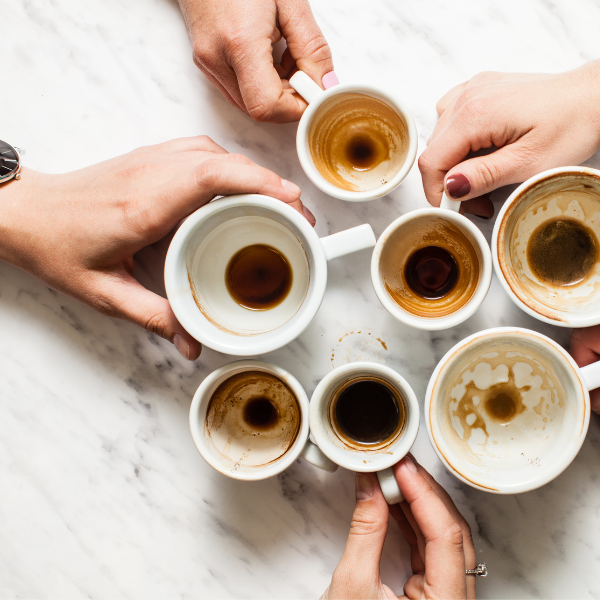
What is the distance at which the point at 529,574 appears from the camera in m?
1.02

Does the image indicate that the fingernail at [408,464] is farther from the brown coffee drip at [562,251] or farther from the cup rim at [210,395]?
the brown coffee drip at [562,251]

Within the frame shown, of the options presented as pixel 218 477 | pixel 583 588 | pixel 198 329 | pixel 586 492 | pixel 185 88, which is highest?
pixel 185 88

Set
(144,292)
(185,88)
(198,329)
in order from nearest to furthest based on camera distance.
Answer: (198,329) < (144,292) < (185,88)

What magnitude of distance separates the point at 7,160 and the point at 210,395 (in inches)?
27.4

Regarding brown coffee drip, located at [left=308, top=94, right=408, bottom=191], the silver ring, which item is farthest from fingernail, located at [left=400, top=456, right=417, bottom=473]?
brown coffee drip, located at [left=308, top=94, right=408, bottom=191]

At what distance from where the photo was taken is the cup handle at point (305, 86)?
3.02 feet

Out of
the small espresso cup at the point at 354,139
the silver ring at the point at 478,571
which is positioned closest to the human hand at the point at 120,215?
the small espresso cup at the point at 354,139

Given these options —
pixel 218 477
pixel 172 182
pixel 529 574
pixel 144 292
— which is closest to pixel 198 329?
pixel 144 292

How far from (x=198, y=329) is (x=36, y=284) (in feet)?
1.72

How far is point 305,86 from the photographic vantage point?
92 cm

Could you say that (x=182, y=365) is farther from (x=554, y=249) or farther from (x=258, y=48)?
(x=554, y=249)

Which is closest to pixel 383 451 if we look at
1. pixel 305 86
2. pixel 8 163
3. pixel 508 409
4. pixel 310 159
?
pixel 508 409

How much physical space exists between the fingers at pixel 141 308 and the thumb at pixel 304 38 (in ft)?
1.87

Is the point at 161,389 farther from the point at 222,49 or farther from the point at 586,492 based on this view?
the point at 586,492
